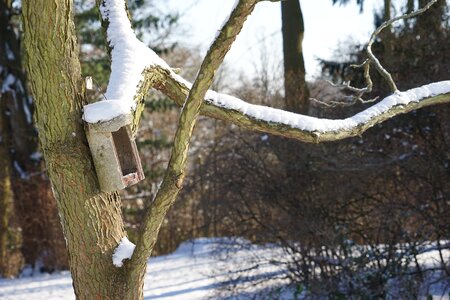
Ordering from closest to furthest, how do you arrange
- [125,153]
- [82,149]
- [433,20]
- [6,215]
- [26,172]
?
1. [82,149]
2. [125,153]
3. [433,20]
4. [6,215]
5. [26,172]

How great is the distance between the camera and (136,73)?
2.92 meters

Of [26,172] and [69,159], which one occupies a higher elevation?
[26,172]

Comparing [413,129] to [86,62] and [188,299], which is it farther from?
[86,62]

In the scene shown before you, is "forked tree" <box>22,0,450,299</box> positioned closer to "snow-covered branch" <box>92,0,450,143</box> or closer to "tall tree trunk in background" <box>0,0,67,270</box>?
"snow-covered branch" <box>92,0,450,143</box>

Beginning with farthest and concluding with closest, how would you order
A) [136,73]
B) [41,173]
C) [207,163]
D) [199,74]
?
1. [41,173]
2. [207,163]
3. [136,73]
4. [199,74]

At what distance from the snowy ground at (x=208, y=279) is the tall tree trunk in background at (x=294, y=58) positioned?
227 centimetres

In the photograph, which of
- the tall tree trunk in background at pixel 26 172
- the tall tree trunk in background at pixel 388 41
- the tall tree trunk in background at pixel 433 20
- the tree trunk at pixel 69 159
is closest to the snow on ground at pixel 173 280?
the tall tree trunk in background at pixel 26 172

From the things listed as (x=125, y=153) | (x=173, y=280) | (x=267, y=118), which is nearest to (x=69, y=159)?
(x=125, y=153)

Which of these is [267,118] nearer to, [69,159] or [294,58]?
[69,159]

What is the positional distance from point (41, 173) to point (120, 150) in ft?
30.0

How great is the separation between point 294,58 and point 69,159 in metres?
8.99

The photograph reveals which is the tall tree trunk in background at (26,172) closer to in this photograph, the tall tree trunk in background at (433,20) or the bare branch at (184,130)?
the tall tree trunk in background at (433,20)

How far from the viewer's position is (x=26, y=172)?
1205 cm

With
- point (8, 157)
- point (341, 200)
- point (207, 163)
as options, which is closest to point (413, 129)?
point (341, 200)
